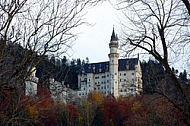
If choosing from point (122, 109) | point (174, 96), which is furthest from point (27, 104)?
point (122, 109)

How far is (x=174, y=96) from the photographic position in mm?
11570

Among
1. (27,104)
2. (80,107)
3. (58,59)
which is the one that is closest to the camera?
(58,59)

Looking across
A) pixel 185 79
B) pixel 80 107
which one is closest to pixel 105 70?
pixel 80 107

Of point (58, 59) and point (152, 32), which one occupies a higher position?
point (152, 32)

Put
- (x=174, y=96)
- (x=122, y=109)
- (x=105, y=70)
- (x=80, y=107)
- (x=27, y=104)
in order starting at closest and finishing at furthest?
(x=27, y=104) < (x=174, y=96) < (x=122, y=109) < (x=80, y=107) < (x=105, y=70)

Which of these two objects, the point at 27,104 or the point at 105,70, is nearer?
the point at 27,104

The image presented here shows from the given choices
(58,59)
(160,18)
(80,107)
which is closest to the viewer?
(58,59)

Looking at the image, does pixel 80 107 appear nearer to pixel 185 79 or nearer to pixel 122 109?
pixel 122 109

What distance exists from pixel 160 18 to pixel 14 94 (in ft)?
13.1

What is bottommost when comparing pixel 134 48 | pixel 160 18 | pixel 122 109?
pixel 122 109

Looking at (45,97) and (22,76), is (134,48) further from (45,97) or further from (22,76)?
(22,76)

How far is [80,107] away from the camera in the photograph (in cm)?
6044

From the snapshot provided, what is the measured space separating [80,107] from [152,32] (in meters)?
51.7

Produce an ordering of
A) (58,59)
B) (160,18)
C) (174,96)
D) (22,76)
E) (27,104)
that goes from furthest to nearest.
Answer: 1. (174,96)
2. (160,18)
3. (27,104)
4. (58,59)
5. (22,76)
